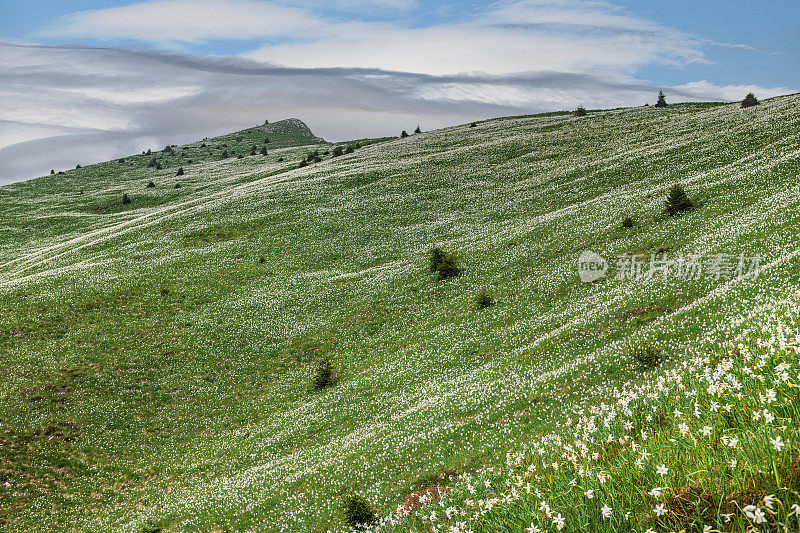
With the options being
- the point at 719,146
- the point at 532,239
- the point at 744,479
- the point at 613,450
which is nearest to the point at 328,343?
the point at 532,239

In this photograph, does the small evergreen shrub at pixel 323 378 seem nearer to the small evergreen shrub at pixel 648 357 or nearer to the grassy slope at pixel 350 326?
the grassy slope at pixel 350 326

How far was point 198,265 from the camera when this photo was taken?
5200cm

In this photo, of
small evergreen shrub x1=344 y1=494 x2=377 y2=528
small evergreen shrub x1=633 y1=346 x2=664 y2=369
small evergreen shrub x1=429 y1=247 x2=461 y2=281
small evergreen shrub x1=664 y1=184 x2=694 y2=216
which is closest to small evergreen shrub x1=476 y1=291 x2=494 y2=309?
small evergreen shrub x1=429 y1=247 x2=461 y2=281

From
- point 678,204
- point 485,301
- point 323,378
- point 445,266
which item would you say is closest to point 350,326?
point 323,378

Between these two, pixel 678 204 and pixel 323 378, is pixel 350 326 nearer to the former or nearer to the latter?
pixel 323 378

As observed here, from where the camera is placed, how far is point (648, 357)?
15.7 metres

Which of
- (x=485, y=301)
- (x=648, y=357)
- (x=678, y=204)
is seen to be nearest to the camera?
(x=648, y=357)

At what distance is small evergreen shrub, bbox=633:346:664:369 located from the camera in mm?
15519

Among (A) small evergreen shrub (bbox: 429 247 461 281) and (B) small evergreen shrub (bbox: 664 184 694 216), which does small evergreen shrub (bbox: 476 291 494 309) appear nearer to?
(A) small evergreen shrub (bbox: 429 247 461 281)

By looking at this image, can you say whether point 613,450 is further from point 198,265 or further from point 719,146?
point 719,146

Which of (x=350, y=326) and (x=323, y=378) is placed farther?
(x=350, y=326)

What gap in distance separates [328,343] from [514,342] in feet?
51.4

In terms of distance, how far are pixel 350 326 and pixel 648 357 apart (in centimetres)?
2408

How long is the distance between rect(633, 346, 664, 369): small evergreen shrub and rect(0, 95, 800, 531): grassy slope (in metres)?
0.59
